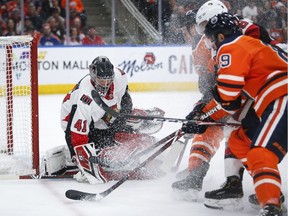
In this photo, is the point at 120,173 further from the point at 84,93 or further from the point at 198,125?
the point at 198,125

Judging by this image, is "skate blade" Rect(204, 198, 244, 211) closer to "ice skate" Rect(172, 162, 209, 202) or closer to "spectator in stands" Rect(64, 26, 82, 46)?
"ice skate" Rect(172, 162, 209, 202)

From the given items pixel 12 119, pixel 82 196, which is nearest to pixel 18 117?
pixel 12 119

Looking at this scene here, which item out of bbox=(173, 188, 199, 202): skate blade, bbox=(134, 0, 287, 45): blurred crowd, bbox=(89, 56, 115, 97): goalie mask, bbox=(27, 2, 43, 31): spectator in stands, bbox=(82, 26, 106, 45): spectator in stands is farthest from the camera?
bbox=(82, 26, 106, 45): spectator in stands

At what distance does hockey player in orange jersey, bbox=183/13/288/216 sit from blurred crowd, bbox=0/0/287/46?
497 cm

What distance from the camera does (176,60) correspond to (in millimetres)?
8938

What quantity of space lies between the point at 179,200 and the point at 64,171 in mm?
918

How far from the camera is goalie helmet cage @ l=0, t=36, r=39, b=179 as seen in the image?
417 cm

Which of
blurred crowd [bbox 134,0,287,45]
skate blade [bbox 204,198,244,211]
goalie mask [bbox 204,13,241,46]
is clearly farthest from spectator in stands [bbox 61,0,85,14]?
skate blade [bbox 204,198,244,211]

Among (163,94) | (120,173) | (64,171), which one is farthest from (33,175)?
(163,94)

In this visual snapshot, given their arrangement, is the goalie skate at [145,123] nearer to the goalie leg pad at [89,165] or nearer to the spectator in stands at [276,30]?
the goalie leg pad at [89,165]

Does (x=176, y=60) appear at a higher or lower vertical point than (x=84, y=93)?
lower

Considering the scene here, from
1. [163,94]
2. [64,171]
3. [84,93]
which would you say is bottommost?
[163,94]

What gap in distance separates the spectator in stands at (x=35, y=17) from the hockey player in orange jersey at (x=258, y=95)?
5919mm

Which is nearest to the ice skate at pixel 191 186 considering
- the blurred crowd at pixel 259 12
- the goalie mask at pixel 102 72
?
the goalie mask at pixel 102 72
